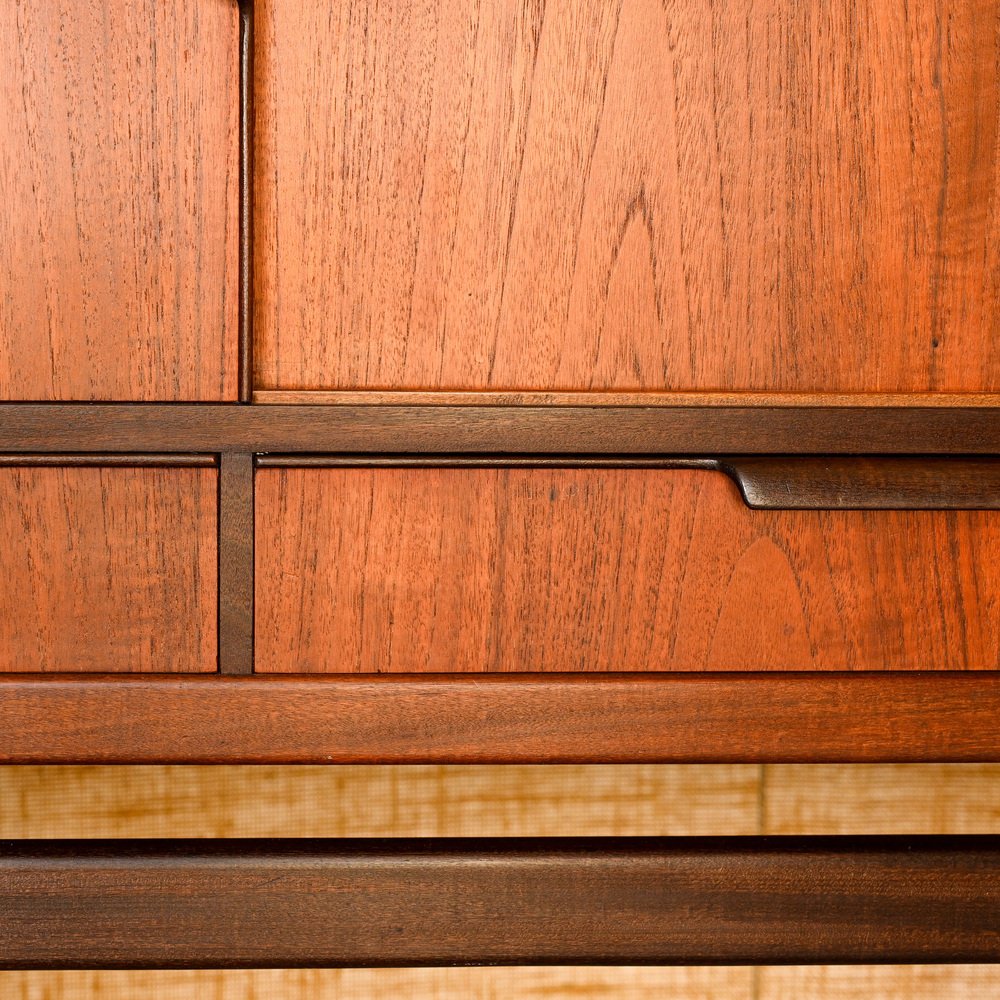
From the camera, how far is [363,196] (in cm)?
36

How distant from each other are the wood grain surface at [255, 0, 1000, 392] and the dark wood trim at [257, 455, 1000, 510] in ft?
0.10

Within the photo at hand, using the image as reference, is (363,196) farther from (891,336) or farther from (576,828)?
(576,828)

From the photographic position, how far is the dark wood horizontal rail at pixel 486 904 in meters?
0.39

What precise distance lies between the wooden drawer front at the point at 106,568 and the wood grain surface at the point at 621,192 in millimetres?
64

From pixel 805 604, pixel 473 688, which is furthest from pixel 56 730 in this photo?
pixel 805 604

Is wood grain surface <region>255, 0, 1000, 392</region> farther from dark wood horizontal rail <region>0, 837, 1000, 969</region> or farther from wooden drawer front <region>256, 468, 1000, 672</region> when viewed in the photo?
dark wood horizontal rail <region>0, 837, 1000, 969</region>

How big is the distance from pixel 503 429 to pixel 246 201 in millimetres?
131

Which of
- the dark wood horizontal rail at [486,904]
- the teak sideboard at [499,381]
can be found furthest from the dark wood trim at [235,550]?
the dark wood horizontal rail at [486,904]

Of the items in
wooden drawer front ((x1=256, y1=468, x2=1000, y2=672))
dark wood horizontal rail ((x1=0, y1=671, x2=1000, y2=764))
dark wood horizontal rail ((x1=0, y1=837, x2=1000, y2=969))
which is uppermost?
wooden drawer front ((x1=256, y1=468, x2=1000, y2=672))

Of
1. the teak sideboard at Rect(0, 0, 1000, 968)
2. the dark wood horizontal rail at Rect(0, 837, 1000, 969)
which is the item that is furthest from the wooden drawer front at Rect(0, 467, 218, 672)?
the dark wood horizontal rail at Rect(0, 837, 1000, 969)

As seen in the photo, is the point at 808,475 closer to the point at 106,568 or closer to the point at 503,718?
Result: the point at 503,718

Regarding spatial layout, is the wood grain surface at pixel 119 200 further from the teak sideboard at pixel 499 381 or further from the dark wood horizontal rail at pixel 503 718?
the dark wood horizontal rail at pixel 503 718

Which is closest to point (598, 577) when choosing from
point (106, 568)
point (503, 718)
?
point (503, 718)

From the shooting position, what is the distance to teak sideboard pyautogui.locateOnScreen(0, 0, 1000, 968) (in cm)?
35
